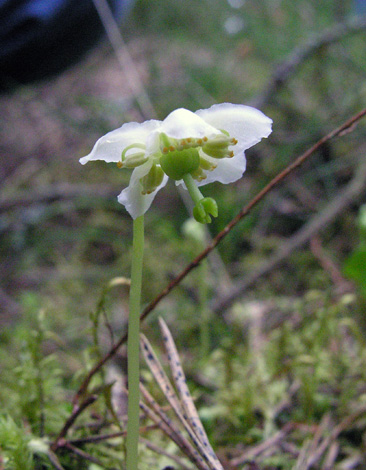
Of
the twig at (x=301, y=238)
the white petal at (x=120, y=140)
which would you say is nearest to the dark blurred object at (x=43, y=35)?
the twig at (x=301, y=238)

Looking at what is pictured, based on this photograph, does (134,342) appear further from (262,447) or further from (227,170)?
(262,447)

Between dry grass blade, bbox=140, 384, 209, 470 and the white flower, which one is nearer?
the white flower

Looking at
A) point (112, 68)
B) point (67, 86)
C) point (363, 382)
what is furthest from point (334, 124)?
point (112, 68)

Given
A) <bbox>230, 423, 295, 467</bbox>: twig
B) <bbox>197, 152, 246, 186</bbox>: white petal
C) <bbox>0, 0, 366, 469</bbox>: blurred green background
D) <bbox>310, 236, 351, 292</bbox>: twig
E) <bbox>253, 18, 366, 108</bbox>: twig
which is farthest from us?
<bbox>253, 18, 366, 108</bbox>: twig

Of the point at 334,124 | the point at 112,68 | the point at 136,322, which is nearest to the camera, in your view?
the point at 136,322

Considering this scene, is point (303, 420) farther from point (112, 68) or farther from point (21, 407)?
point (112, 68)

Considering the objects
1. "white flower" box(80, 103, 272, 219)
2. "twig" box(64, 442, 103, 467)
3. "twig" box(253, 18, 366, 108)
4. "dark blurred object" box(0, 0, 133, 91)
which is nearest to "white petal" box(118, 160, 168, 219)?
"white flower" box(80, 103, 272, 219)

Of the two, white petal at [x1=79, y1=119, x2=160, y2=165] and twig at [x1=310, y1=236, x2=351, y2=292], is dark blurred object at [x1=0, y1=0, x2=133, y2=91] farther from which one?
white petal at [x1=79, y1=119, x2=160, y2=165]

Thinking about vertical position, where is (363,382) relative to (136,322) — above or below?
below
